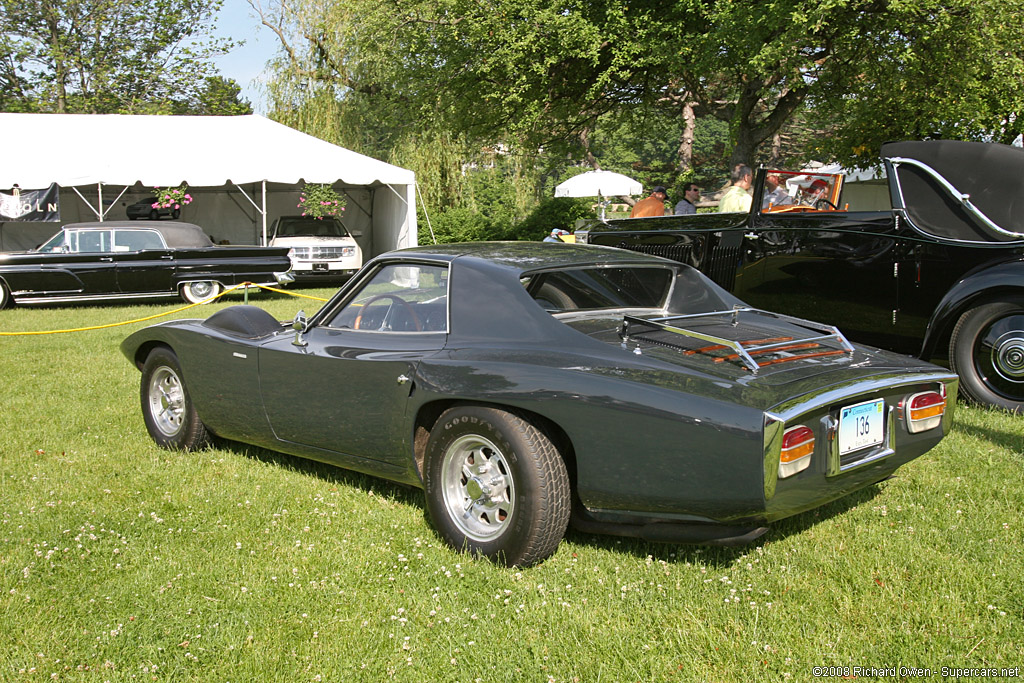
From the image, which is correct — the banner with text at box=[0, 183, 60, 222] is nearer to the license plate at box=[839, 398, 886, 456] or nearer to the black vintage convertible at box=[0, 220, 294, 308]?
the black vintage convertible at box=[0, 220, 294, 308]

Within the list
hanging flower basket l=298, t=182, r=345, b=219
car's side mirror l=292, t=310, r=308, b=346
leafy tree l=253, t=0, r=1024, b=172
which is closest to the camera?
car's side mirror l=292, t=310, r=308, b=346

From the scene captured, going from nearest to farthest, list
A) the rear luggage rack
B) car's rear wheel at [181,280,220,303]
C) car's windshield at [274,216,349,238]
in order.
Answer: the rear luggage rack → car's rear wheel at [181,280,220,303] → car's windshield at [274,216,349,238]

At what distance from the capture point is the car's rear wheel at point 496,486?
10.8ft

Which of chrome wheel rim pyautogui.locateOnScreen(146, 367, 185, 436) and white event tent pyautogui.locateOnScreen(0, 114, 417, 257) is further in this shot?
white event tent pyautogui.locateOnScreen(0, 114, 417, 257)

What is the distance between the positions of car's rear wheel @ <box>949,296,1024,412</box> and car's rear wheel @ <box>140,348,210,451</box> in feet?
16.2

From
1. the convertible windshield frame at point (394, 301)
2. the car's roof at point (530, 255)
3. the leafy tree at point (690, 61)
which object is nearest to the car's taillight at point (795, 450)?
the car's roof at point (530, 255)

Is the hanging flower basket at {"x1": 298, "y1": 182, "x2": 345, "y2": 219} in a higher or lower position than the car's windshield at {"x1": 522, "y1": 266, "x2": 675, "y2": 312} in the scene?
higher

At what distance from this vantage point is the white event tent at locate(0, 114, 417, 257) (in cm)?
1684

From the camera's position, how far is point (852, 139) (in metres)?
17.3

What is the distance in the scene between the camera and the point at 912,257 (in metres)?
6.24

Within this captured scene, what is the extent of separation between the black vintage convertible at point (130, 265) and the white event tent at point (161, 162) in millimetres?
1337

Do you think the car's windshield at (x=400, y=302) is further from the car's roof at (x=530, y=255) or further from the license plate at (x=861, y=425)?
the license plate at (x=861, y=425)

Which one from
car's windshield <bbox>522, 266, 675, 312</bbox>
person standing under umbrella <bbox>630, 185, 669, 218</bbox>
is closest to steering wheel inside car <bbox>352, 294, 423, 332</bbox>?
car's windshield <bbox>522, 266, 675, 312</bbox>

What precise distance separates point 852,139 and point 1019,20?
193 inches
